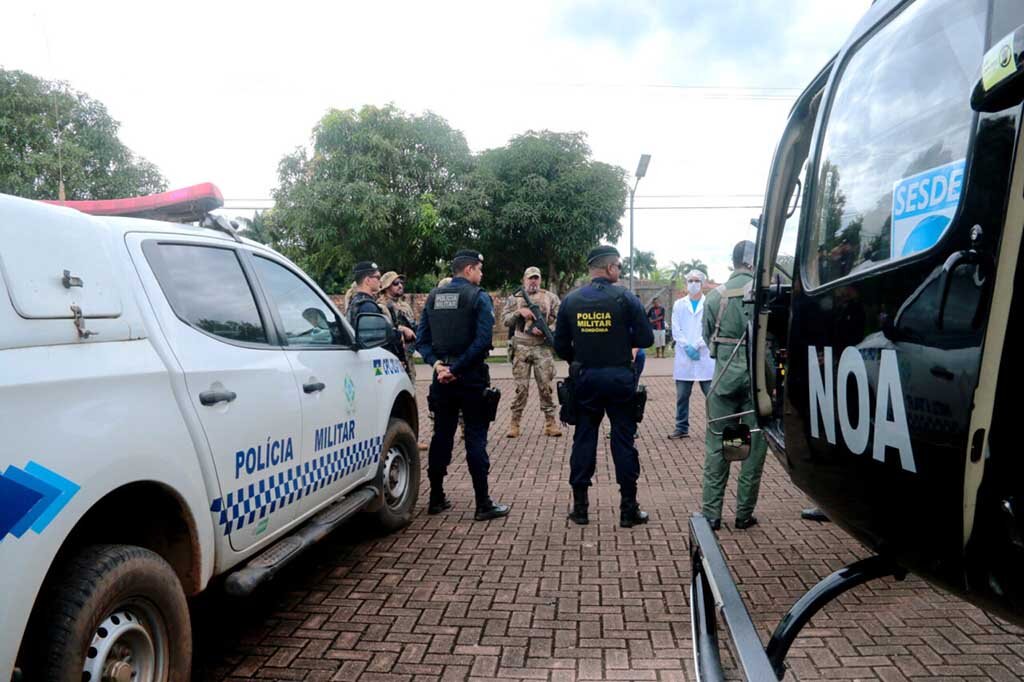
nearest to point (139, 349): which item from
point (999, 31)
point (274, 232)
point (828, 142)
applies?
point (828, 142)

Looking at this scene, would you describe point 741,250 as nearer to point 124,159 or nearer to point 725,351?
point 725,351

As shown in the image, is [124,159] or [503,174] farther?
[503,174]

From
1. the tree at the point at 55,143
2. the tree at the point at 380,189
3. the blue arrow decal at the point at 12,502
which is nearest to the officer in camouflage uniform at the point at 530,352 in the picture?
the blue arrow decal at the point at 12,502

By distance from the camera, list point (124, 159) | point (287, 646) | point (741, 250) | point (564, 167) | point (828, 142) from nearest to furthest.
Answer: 1. point (828, 142)
2. point (287, 646)
3. point (741, 250)
4. point (124, 159)
5. point (564, 167)

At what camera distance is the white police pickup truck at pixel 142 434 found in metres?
1.82

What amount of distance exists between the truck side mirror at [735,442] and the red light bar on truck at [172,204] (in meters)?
2.63

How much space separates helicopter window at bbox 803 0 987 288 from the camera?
1.57 metres

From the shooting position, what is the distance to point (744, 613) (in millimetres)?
2088

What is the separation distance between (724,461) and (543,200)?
1921 centimetres

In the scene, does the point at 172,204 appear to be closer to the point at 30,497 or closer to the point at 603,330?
the point at 30,497

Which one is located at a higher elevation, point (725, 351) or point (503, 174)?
point (503, 174)

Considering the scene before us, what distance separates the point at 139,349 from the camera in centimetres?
235

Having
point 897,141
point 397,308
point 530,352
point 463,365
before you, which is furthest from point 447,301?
point 897,141

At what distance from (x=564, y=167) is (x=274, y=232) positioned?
1211 centimetres
